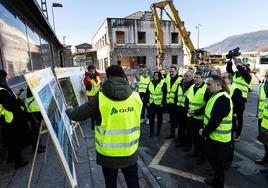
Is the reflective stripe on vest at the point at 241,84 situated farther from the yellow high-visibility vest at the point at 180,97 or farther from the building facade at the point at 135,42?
the building facade at the point at 135,42

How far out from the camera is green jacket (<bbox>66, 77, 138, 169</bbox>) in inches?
74.7

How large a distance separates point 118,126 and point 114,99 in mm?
307

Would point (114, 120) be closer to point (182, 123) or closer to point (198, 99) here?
point (198, 99)

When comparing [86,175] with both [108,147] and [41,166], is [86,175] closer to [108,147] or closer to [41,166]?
[41,166]

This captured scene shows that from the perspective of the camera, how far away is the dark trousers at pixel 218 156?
265 cm

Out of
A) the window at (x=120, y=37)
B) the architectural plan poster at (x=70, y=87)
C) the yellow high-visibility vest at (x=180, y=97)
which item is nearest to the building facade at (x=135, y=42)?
the window at (x=120, y=37)

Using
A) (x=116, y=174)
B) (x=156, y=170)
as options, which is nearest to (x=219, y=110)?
(x=116, y=174)

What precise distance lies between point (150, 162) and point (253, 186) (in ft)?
6.00

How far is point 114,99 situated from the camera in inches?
74.8

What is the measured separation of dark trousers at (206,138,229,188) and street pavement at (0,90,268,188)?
41 cm

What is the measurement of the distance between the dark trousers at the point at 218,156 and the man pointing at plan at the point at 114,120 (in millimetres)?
1302

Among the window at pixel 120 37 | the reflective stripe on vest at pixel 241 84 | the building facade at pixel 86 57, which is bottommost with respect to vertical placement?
the reflective stripe on vest at pixel 241 84

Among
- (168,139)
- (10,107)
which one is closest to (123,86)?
(10,107)

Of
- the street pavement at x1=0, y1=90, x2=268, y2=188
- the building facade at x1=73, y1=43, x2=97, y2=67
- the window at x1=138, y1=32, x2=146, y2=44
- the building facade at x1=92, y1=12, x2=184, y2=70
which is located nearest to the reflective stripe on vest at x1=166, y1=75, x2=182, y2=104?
the street pavement at x1=0, y1=90, x2=268, y2=188
